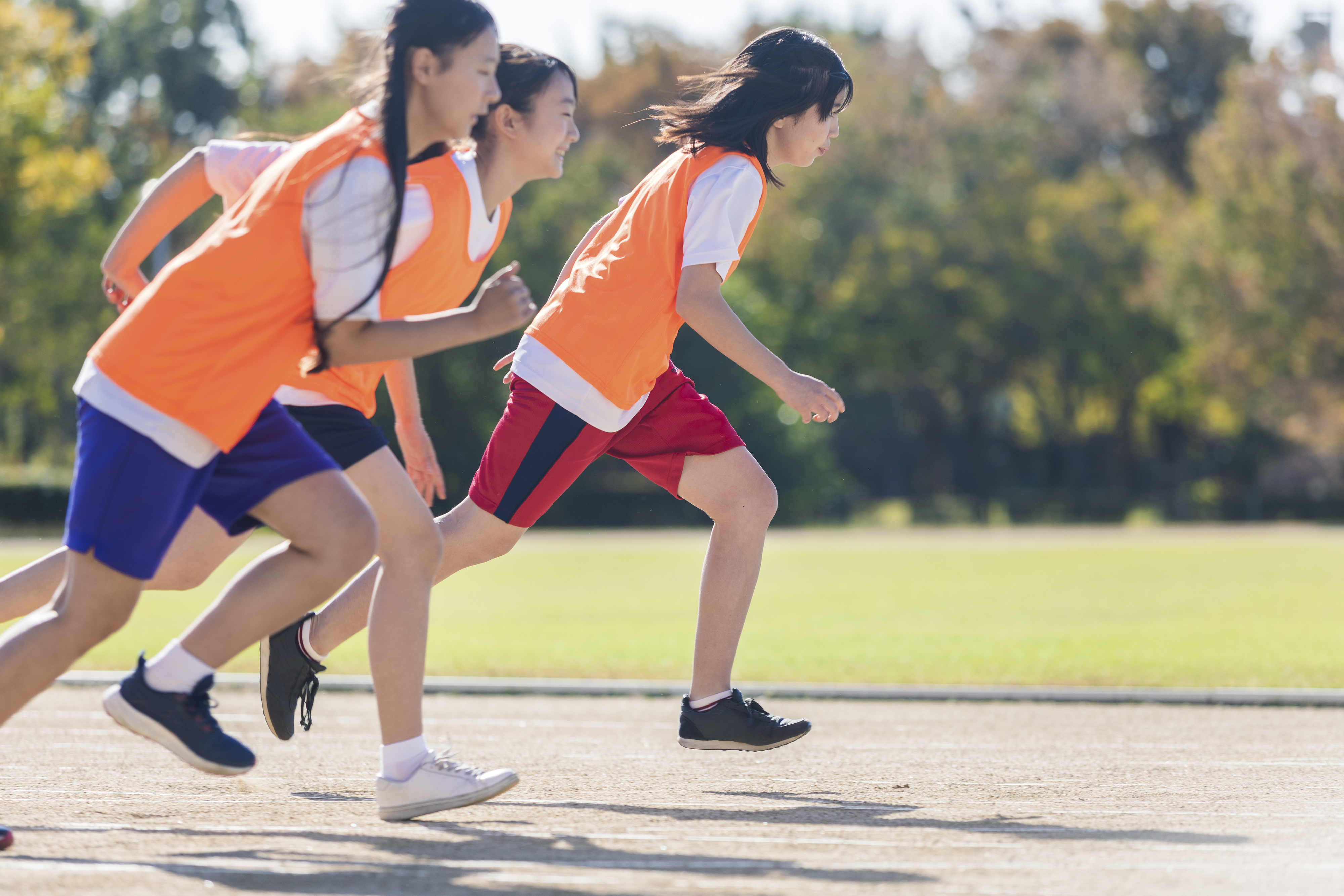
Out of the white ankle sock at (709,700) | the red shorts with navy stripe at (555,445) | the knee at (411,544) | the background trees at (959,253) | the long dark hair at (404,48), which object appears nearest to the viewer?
the long dark hair at (404,48)

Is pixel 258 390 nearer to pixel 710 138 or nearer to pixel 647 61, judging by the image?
pixel 710 138

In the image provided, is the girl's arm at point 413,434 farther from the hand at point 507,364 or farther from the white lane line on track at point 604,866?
the white lane line on track at point 604,866

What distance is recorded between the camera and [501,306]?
3.45m

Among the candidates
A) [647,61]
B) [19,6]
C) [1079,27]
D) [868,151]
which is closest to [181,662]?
[19,6]

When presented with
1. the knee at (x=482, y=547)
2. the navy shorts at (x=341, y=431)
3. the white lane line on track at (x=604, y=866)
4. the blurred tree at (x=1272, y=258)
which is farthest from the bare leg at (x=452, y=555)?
the blurred tree at (x=1272, y=258)

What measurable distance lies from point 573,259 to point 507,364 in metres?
0.47

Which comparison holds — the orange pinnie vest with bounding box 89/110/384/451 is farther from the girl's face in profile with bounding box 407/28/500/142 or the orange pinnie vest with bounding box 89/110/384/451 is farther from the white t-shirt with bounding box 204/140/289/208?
the white t-shirt with bounding box 204/140/289/208

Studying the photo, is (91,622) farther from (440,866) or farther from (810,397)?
(810,397)

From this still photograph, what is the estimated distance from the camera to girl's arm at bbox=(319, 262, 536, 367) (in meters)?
3.45

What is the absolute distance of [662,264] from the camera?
4.74 m

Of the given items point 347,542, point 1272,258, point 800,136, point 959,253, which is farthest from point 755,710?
point 959,253

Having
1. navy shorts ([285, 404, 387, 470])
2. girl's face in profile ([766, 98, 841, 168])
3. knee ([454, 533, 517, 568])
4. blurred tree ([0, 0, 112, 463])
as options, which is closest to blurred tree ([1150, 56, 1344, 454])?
blurred tree ([0, 0, 112, 463])

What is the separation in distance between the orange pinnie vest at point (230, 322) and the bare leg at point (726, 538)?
1.83 metres

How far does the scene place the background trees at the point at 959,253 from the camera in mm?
36875
